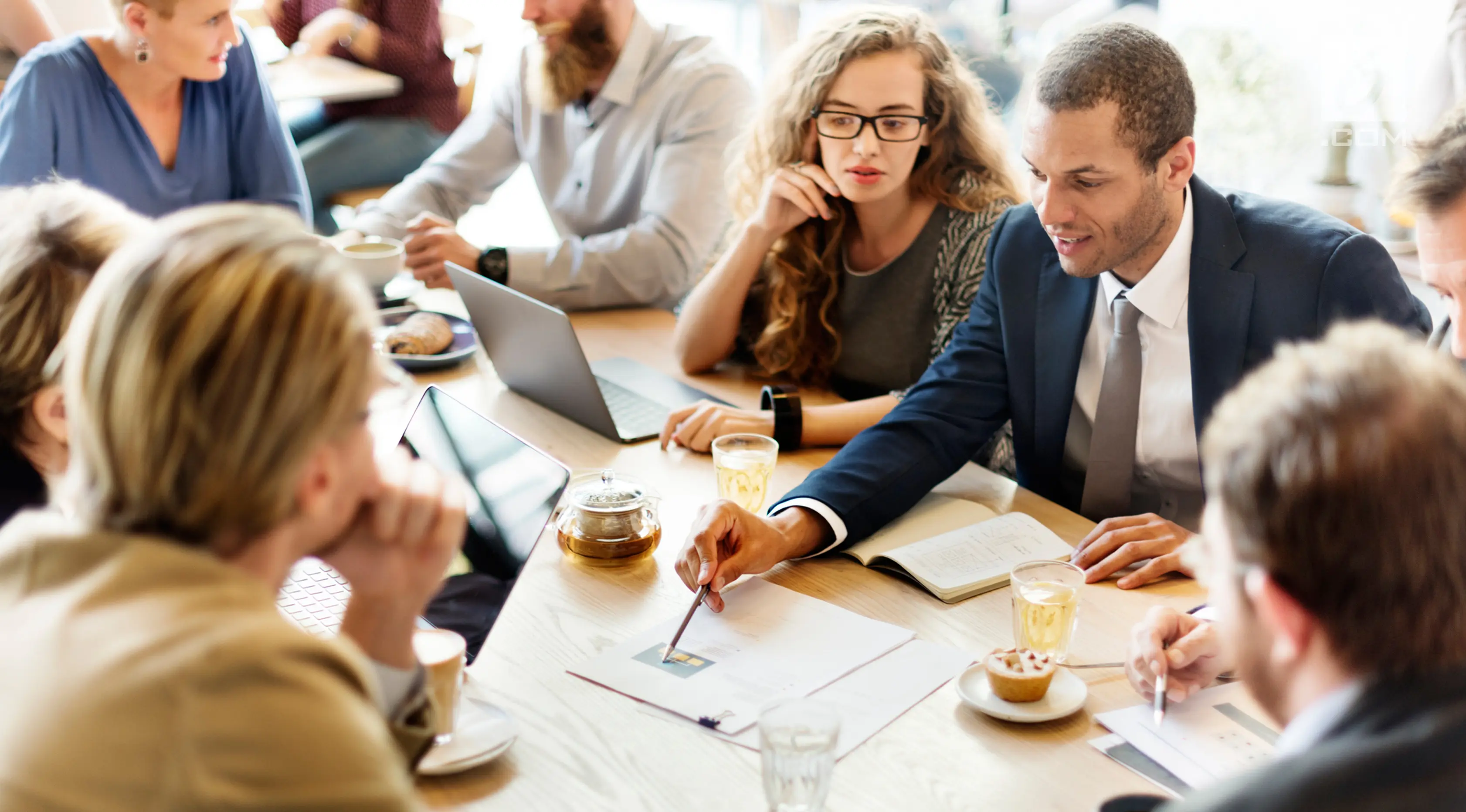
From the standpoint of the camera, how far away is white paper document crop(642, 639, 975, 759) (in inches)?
44.9

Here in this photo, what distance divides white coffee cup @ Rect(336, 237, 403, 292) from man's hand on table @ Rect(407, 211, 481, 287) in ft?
0.11

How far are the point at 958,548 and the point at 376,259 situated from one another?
1.41 meters

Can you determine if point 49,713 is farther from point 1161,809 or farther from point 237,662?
point 1161,809

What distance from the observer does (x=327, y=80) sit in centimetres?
381

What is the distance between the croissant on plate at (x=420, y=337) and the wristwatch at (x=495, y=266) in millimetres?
291

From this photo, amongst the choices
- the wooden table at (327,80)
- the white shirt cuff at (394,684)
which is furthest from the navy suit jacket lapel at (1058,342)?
the wooden table at (327,80)

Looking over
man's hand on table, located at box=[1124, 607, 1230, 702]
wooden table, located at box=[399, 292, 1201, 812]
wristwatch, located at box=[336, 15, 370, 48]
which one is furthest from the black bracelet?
wristwatch, located at box=[336, 15, 370, 48]

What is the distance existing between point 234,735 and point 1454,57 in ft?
11.7

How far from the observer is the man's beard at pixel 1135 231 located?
65.9 inches

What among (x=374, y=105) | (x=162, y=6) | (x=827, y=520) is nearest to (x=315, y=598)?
(x=827, y=520)

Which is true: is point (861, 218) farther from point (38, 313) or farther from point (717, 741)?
point (38, 313)

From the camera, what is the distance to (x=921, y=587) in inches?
57.0

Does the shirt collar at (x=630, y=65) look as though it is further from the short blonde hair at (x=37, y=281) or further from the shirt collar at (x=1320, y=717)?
the shirt collar at (x=1320, y=717)

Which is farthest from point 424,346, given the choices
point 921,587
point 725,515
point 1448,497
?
point 1448,497
